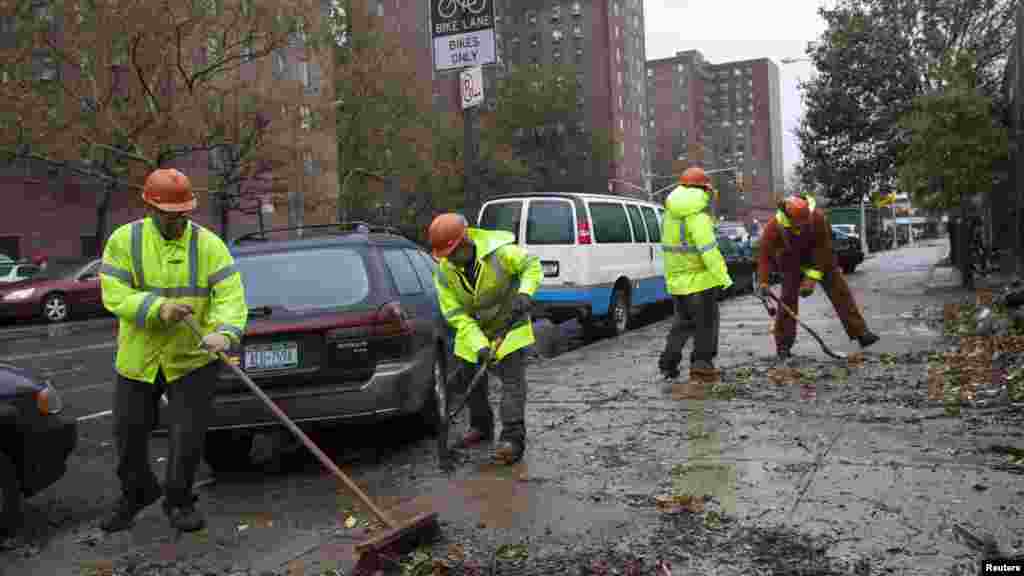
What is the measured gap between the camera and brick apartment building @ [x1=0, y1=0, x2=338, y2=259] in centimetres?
2833

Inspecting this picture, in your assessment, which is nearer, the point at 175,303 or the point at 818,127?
the point at 175,303

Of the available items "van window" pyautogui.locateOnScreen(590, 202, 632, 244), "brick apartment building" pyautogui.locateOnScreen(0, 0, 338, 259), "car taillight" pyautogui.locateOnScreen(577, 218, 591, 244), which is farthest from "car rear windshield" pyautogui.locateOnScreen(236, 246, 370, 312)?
"brick apartment building" pyautogui.locateOnScreen(0, 0, 338, 259)

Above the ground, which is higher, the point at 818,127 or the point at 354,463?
the point at 818,127

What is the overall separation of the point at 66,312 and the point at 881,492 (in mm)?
21014

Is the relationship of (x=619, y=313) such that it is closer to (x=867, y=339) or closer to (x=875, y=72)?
(x=867, y=339)

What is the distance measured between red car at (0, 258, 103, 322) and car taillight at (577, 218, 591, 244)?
45.4 feet

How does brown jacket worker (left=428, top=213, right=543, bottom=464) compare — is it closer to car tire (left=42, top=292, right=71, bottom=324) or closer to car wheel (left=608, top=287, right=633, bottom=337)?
car wheel (left=608, top=287, right=633, bottom=337)

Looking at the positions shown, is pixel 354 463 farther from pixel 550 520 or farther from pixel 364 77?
pixel 364 77

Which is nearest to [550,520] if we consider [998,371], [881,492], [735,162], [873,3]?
[881,492]

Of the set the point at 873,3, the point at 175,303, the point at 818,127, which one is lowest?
the point at 175,303

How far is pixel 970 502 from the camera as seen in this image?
4.81m

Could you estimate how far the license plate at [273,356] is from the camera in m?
6.34

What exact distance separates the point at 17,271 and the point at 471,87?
16.5 meters

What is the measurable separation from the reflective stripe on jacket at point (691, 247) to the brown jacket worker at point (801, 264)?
4.62 ft
